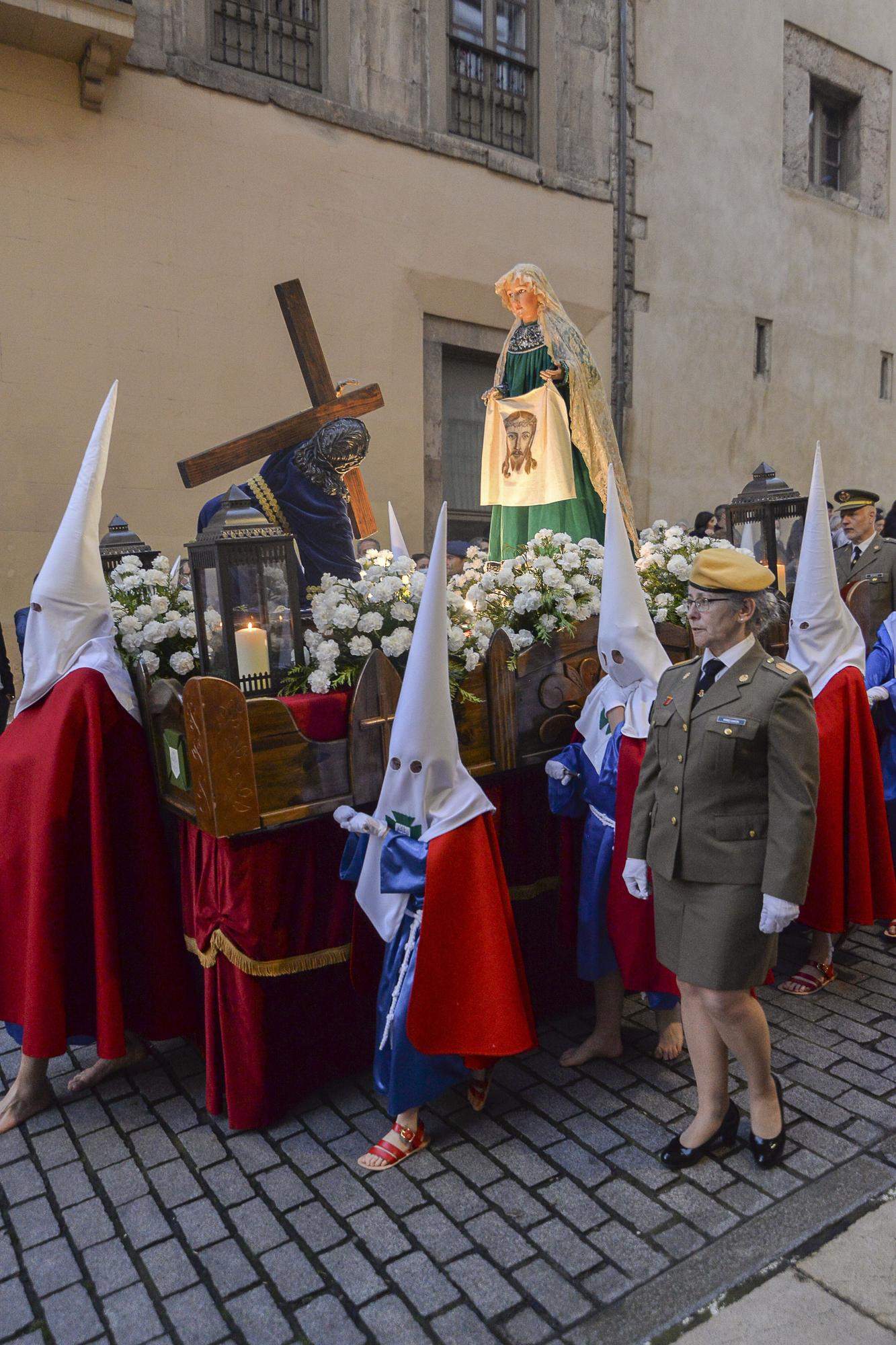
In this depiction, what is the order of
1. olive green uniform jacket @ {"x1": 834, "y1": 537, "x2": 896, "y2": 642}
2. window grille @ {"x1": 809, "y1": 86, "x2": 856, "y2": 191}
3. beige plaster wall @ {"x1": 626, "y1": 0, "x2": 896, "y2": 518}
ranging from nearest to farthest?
olive green uniform jacket @ {"x1": 834, "y1": 537, "x2": 896, "y2": 642} → beige plaster wall @ {"x1": 626, "y1": 0, "x2": 896, "y2": 518} → window grille @ {"x1": 809, "y1": 86, "x2": 856, "y2": 191}

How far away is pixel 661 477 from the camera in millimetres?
11883

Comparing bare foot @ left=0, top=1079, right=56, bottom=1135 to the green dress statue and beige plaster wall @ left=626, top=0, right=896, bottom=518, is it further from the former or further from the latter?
beige plaster wall @ left=626, top=0, right=896, bottom=518

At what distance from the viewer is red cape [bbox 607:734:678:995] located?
11.5 feet

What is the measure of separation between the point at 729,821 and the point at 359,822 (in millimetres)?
1142

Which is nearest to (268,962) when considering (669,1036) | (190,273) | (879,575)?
(669,1036)

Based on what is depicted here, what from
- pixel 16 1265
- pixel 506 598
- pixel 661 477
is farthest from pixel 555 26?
pixel 16 1265

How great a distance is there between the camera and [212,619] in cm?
341

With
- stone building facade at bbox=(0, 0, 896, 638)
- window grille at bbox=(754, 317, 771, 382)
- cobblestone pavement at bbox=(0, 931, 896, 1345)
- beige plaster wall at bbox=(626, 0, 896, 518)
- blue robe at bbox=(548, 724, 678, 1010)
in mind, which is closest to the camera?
cobblestone pavement at bbox=(0, 931, 896, 1345)

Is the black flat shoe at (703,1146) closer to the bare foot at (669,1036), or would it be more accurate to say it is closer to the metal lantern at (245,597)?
the bare foot at (669,1036)

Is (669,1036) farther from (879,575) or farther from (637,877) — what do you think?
(879,575)

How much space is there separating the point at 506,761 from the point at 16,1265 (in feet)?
7.23

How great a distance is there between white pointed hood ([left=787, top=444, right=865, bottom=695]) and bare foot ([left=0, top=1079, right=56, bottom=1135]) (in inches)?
137

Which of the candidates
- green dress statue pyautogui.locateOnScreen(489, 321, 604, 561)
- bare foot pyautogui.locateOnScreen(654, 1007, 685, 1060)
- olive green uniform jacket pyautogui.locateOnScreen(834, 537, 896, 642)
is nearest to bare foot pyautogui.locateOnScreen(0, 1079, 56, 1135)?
bare foot pyautogui.locateOnScreen(654, 1007, 685, 1060)

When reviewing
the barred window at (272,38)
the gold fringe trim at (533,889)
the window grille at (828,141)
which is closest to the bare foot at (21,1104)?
the gold fringe trim at (533,889)
